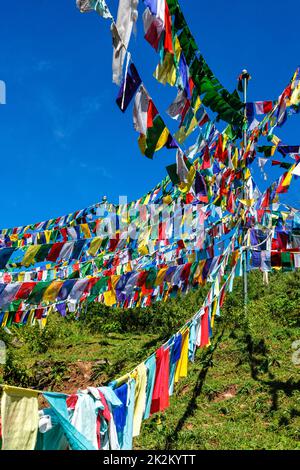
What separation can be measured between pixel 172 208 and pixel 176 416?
5572 millimetres

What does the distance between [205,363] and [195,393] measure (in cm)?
169

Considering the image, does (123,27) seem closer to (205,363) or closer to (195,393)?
(195,393)

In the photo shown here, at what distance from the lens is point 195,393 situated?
35.7 ft

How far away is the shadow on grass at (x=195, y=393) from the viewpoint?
858 cm

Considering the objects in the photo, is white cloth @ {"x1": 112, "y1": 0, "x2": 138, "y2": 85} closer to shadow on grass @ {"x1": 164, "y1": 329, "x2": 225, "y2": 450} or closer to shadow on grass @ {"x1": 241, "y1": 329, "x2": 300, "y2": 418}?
shadow on grass @ {"x1": 164, "y1": 329, "x2": 225, "y2": 450}

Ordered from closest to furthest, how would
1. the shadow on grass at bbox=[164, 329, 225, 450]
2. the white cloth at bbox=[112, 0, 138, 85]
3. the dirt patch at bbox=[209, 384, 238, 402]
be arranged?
the white cloth at bbox=[112, 0, 138, 85]
the shadow on grass at bbox=[164, 329, 225, 450]
the dirt patch at bbox=[209, 384, 238, 402]

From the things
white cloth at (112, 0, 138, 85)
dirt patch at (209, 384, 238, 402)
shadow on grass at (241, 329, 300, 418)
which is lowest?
dirt patch at (209, 384, 238, 402)

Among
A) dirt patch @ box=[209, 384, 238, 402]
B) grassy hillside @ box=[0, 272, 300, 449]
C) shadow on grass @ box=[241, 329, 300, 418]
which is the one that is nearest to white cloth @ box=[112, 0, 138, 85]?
grassy hillside @ box=[0, 272, 300, 449]

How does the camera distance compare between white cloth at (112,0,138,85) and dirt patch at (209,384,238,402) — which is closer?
white cloth at (112,0,138,85)

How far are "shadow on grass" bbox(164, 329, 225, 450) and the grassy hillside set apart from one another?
2 centimetres

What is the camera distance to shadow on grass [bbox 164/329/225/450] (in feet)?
28.1

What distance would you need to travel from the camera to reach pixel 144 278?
1024cm

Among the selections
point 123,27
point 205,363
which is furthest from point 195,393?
point 123,27

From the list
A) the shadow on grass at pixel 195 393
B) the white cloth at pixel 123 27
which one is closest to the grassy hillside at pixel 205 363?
the shadow on grass at pixel 195 393
